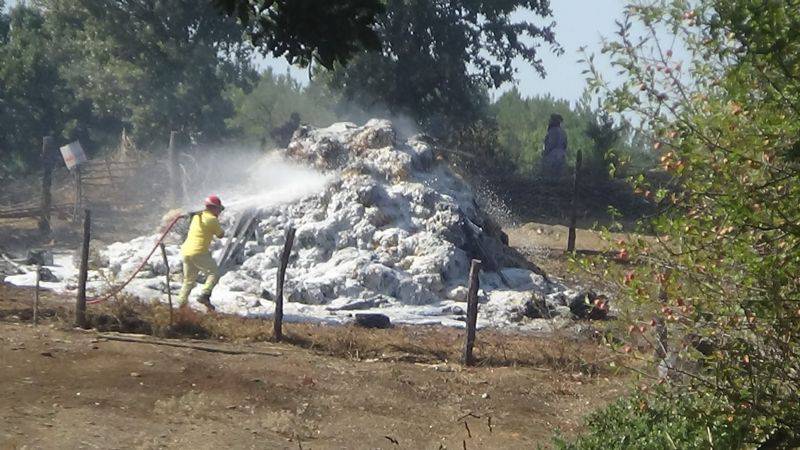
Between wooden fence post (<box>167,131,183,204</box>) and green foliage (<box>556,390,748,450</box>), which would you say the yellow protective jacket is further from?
wooden fence post (<box>167,131,183,204</box>)

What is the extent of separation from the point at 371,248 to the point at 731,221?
40.2 feet

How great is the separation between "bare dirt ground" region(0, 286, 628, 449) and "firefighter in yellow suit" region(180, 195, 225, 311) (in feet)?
4.09

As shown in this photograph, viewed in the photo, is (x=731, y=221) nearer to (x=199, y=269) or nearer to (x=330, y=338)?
(x=330, y=338)

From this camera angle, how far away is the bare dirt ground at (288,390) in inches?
382

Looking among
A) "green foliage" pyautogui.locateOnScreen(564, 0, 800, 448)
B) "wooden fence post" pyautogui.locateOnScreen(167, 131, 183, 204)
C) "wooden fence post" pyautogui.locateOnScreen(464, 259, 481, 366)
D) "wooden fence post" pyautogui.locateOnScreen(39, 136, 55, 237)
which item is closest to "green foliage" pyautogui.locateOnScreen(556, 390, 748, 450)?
"green foliage" pyautogui.locateOnScreen(564, 0, 800, 448)

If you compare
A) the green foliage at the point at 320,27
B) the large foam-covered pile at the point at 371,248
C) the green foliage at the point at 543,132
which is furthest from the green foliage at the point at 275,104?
the green foliage at the point at 320,27

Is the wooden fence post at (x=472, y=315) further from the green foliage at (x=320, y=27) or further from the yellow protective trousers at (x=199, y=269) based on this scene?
the green foliage at (x=320, y=27)

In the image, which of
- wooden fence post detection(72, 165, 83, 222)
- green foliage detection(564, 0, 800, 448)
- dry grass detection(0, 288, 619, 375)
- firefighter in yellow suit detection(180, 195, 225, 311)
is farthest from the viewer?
wooden fence post detection(72, 165, 83, 222)

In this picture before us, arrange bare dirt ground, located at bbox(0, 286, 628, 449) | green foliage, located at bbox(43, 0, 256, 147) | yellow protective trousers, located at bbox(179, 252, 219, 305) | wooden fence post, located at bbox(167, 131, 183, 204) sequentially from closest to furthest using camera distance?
1. bare dirt ground, located at bbox(0, 286, 628, 449)
2. yellow protective trousers, located at bbox(179, 252, 219, 305)
3. wooden fence post, located at bbox(167, 131, 183, 204)
4. green foliage, located at bbox(43, 0, 256, 147)

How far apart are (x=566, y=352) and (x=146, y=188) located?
17273 mm

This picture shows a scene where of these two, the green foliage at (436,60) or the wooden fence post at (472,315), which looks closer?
the wooden fence post at (472,315)

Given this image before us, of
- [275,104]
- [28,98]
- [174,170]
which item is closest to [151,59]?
[28,98]

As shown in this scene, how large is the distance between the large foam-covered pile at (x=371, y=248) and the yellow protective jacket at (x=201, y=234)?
1073 mm

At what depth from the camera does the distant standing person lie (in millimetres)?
30406
